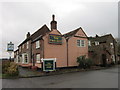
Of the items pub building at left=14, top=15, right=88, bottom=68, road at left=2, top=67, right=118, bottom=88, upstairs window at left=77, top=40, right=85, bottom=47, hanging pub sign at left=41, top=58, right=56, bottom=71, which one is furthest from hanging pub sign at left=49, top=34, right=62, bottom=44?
road at left=2, top=67, right=118, bottom=88

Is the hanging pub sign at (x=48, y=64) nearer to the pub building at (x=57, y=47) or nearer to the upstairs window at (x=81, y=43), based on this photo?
the pub building at (x=57, y=47)

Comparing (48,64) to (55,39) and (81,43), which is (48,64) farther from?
(81,43)

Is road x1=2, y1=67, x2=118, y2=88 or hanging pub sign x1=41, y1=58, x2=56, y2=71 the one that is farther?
hanging pub sign x1=41, y1=58, x2=56, y2=71

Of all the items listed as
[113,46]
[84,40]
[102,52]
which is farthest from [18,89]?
[113,46]

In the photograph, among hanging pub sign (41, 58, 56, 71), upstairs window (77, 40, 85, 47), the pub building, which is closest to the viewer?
hanging pub sign (41, 58, 56, 71)

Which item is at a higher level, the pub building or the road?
the pub building

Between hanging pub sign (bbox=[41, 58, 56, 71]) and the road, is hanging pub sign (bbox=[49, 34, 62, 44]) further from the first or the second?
the road

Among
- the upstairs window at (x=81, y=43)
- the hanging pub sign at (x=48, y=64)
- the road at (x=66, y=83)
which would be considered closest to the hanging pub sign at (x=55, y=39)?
the hanging pub sign at (x=48, y=64)

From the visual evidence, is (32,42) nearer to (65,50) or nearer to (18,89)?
(65,50)

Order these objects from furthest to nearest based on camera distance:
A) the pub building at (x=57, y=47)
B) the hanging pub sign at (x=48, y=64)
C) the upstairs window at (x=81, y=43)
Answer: the upstairs window at (x=81, y=43) → the pub building at (x=57, y=47) → the hanging pub sign at (x=48, y=64)

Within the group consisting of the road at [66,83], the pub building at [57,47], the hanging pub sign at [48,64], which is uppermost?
the pub building at [57,47]

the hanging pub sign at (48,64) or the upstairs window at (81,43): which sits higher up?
the upstairs window at (81,43)

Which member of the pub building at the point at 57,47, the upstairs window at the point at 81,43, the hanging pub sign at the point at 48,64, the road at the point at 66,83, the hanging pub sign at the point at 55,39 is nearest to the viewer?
the road at the point at 66,83

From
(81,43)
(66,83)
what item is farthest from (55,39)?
(66,83)
